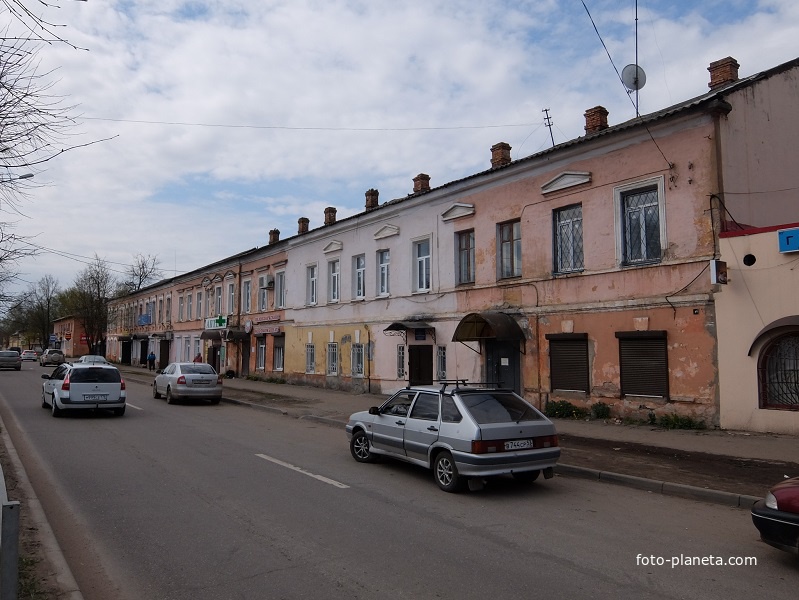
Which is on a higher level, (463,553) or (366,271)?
(366,271)

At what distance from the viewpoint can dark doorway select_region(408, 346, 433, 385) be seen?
21.2 metres

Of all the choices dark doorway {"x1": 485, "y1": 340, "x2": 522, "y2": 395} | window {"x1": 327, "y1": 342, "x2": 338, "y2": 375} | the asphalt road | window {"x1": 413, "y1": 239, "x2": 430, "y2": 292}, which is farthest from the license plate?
window {"x1": 327, "y1": 342, "x2": 338, "y2": 375}

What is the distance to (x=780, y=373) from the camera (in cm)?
1227

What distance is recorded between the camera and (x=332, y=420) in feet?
55.0

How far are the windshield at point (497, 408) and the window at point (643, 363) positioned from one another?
21.4ft

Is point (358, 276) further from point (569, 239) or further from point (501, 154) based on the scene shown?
point (569, 239)

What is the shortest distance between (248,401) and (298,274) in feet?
31.2

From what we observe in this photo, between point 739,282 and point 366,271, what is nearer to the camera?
point 739,282

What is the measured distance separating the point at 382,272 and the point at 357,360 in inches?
151

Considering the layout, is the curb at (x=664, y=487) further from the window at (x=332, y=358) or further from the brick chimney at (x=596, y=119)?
the window at (x=332, y=358)

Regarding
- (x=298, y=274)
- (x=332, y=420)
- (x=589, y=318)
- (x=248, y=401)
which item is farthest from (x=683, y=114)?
(x=298, y=274)

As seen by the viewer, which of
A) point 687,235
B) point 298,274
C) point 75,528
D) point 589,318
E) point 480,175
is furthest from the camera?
point 298,274

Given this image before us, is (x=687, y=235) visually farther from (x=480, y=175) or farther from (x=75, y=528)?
(x=75, y=528)

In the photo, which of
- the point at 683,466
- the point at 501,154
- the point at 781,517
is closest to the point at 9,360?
the point at 501,154
